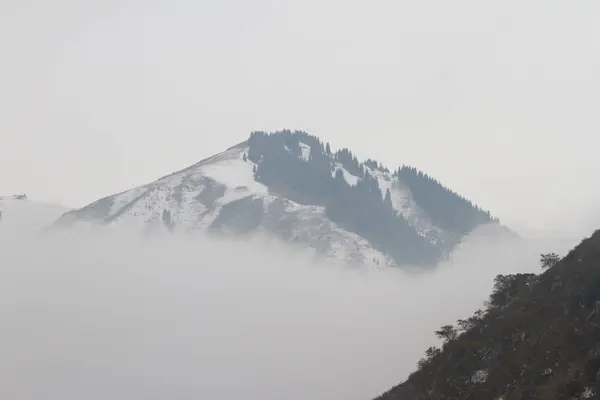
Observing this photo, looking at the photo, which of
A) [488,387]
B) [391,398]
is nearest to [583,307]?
[488,387]

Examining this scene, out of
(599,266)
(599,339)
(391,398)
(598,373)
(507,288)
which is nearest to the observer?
(598,373)

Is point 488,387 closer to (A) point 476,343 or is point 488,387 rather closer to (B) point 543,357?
(B) point 543,357

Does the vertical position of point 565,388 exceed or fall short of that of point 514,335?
it falls short

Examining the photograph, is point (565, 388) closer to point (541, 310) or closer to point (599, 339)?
point (599, 339)

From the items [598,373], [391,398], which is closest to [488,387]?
[598,373]

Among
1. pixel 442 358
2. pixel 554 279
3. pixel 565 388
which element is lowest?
pixel 565 388

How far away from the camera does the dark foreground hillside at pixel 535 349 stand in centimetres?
5894

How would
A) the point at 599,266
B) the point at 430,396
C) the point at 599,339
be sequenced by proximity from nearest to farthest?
1. the point at 599,339
2. the point at 599,266
3. the point at 430,396

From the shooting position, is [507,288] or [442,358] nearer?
[442,358]

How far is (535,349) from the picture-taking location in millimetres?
68188

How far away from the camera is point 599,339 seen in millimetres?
61469

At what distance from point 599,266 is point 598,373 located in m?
22.3

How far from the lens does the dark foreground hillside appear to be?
58.9m

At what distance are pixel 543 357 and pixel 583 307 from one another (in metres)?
8.20
